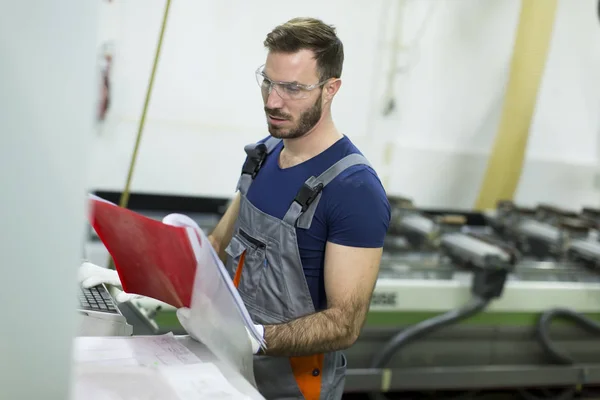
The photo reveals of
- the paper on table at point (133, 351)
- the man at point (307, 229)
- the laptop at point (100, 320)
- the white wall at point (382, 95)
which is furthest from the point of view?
the white wall at point (382, 95)

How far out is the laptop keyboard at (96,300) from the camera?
1256 mm

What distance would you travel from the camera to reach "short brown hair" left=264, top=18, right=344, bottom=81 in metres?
1.42

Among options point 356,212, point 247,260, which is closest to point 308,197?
point 356,212

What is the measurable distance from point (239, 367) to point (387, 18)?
3.38 m

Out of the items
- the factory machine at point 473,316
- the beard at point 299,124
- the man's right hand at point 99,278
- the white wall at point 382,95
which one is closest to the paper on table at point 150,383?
the man's right hand at point 99,278

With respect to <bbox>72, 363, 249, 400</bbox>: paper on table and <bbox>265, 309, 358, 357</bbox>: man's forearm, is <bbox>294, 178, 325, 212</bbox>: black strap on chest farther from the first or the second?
<bbox>72, 363, 249, 400</bbox>: paper on table

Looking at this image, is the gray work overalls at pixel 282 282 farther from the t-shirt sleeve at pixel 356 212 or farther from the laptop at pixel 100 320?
the laptop at pixel 100 320

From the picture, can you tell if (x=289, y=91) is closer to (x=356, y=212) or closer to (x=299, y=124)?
(x=299, y=124)

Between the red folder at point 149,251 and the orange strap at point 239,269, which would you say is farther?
the orange strap at point 239,269

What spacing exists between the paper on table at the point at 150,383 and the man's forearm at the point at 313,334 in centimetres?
21

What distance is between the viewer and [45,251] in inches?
21.5

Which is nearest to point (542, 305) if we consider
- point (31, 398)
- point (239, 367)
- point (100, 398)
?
point (239, 367)

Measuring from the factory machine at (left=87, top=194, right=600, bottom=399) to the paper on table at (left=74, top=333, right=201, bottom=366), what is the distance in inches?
56.2

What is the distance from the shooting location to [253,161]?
162 centimetres
